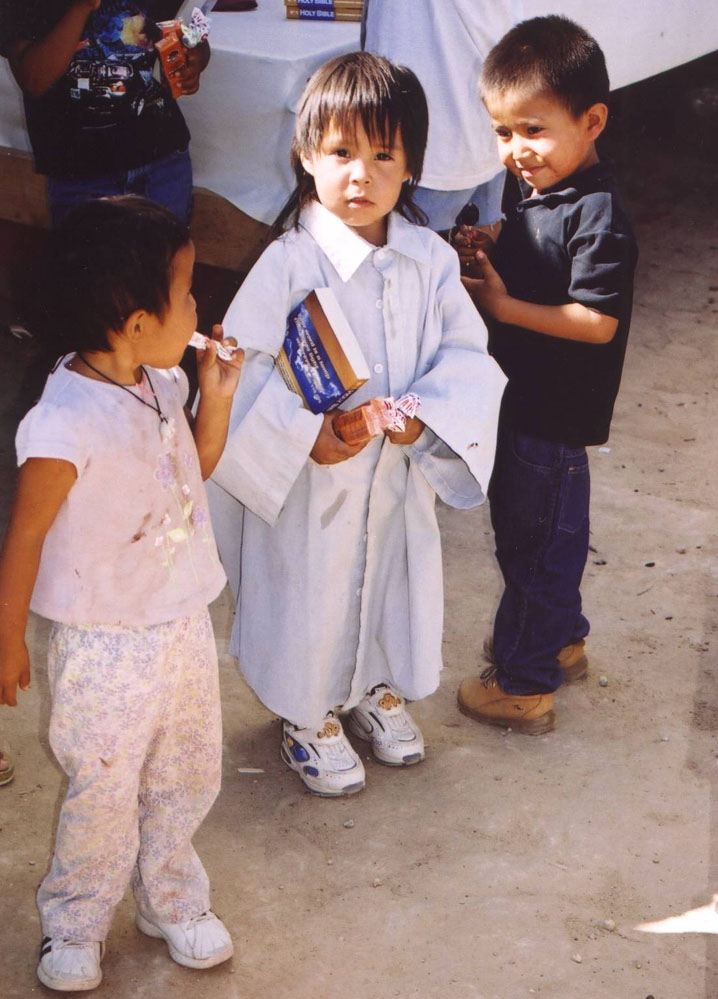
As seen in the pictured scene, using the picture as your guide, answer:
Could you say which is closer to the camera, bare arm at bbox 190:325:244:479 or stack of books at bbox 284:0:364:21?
bare arm at bbox 190:325:244:479

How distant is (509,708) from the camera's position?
110 inches

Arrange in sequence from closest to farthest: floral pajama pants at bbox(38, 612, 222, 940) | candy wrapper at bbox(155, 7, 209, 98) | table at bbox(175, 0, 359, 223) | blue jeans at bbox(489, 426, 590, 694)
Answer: floral pajama pants at bbox(38, 612, 222, 940) < blue jeans at bbox(489, 426, 590, 694) < candy wrapper at bbox(155, 7, 209, 98) < table at bbox(175, 0, 359, 223)

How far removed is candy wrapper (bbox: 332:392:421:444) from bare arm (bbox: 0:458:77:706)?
0.61 m

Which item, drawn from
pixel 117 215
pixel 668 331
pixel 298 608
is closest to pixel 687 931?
pixel 298 608

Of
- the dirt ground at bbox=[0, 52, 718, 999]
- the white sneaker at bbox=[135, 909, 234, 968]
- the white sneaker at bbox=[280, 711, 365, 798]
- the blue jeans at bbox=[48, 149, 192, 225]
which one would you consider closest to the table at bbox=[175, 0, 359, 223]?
the blue jeans at bbox=[48, 149, 192, 225]

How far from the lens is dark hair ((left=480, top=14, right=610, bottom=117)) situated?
7.61 ft

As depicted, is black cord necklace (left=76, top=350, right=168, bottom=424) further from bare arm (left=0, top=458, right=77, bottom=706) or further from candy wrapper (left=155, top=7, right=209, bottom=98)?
candy wrapper (left=155, top=7, right=209, bottom=98)

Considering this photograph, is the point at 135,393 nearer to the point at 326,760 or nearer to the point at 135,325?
the point at 135,325

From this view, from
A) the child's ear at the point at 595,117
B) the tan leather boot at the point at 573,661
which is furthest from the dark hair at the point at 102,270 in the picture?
the tan leather boot at the point at 573,661

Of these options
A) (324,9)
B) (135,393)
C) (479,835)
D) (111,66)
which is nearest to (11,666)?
(135,393)

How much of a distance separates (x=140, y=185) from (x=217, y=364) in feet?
4.74

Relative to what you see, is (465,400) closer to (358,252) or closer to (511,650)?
(358,252)

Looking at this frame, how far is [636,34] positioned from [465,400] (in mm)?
3344

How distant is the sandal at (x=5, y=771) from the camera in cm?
252
